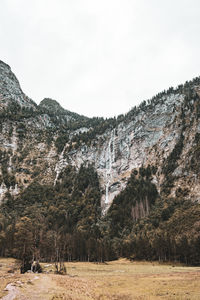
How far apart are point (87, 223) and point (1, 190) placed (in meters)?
73.9

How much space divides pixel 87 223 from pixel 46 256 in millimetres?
60086

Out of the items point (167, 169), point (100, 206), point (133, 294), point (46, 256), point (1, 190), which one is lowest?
point (46, 256)

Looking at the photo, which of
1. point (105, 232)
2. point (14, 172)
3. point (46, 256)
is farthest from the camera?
point (14, 172)

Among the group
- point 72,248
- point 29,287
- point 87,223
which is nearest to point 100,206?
point 87,223

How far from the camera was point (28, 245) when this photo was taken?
66.4m

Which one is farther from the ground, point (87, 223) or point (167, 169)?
point (167, 169)

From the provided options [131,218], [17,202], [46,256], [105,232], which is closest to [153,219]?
[131,218]

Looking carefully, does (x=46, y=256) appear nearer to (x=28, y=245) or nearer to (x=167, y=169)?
(x=28, y=245)

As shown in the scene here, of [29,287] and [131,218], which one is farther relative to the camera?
[131,218]

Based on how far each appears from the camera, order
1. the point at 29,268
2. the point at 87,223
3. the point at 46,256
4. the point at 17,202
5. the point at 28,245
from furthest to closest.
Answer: the point at 17,202, the point at 87,223, the point at 46,256, the point at 28,245, the point at 29,268

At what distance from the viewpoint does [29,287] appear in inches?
1161

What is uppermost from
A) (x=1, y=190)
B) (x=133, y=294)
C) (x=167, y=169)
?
(x=167, y=169)

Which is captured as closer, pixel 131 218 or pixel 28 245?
pixel 28 245

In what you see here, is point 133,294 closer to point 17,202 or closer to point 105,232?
point 105,232
